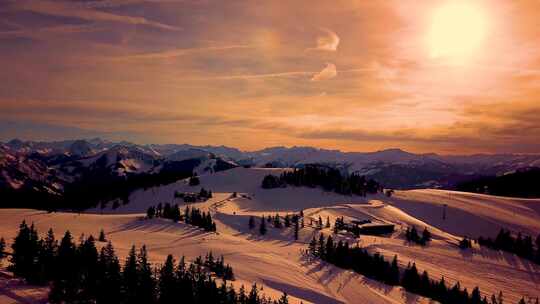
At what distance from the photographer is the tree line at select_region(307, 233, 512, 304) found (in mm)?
93250

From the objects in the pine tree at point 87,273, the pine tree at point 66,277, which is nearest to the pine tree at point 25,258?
the pine tree at point 66,277

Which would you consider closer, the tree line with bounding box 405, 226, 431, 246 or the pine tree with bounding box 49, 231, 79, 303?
the pine tree with bounding box 49, 231, 79, 303

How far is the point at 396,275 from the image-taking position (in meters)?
102

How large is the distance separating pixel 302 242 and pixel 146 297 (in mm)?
86003

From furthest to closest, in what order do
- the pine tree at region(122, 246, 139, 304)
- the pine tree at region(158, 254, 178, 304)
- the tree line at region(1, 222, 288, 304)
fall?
the pine tree at region(158, 254, 178, 304)
the pine tree at region(122, 246, 139, 304)
the tree line at region(1, 222, 288, 304)

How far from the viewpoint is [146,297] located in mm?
54344

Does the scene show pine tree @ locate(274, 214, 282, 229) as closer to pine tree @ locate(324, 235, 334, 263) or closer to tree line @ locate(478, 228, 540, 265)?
pine tree @ locate(324, 235, 334, 263)

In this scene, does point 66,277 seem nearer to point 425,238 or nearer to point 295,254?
point 295,254

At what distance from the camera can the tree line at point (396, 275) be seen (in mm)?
93250

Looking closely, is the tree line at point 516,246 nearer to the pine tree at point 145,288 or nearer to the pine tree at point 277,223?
the pine tree at point 277,223

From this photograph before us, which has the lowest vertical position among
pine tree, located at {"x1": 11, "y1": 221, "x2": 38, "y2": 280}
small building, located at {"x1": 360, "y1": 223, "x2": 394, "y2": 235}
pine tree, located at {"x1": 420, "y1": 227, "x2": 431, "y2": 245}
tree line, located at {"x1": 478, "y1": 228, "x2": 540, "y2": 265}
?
tree line, located at {"x1": 478, "y1": 228, "x2": 540, "y2": 265}

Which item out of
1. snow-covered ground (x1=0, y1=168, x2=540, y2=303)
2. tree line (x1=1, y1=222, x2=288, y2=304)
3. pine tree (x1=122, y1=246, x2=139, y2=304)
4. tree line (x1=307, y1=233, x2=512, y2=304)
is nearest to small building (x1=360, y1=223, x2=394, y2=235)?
snow-covered ground (x1=0, y1=168, x2=540, y2=303)

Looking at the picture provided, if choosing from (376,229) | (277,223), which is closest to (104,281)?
(277,223)

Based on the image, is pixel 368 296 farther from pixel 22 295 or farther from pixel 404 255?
pixel 22 295
